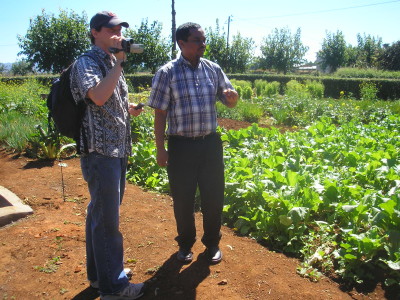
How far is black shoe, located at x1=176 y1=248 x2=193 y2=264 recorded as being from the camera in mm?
2838

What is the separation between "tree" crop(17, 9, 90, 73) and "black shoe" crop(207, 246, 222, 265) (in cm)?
2544

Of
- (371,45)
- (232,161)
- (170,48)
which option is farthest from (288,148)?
(371,45)

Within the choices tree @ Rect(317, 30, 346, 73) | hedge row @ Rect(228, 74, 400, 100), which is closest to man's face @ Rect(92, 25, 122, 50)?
hedge row @ Rect(228, 74, 400, 100)

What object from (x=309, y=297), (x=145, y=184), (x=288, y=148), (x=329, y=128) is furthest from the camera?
(x=329, y=128)

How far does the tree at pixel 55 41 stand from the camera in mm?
25547

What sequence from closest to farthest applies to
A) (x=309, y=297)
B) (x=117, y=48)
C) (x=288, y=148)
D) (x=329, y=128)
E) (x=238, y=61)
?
(x=117, y=48), (x=309, y=297), (x=288, y=148), (x=329, y=128), (x=238, y=61)

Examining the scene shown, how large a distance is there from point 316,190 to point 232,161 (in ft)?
5.37

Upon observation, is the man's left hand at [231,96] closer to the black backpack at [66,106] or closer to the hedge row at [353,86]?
the black backpack at [66,106]

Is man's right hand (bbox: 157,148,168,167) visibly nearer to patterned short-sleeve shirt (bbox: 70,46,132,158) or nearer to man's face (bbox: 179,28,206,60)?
patterned short-sleeve shirt (bbox: 70,46,132,158)

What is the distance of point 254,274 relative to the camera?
8.85ft

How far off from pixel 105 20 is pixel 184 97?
765 mm

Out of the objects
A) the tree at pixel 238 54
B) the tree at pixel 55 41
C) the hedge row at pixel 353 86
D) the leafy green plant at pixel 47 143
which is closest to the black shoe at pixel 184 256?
the leafy green plant at pixel 47 143

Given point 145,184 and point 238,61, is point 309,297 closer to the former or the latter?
point 145,184

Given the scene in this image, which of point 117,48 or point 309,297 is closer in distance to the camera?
point 117,48
